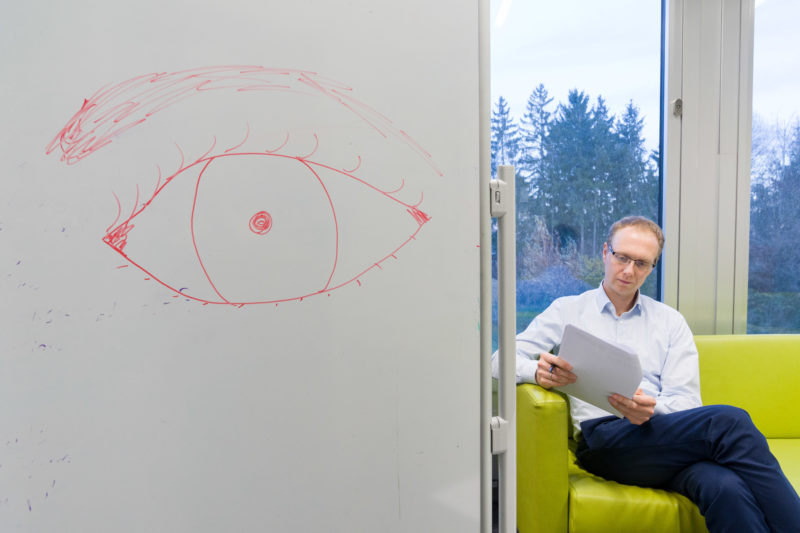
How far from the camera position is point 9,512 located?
661 mm

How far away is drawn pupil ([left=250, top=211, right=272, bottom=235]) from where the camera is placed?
2.32ft

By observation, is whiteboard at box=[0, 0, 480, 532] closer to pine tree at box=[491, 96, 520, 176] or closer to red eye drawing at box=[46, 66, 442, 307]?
red eye drawing at box=[46, 66, 442, 307]

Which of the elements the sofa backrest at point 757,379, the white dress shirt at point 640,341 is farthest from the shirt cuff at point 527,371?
the sofa backrest at point 757,379

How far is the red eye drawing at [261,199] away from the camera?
669 millimetres

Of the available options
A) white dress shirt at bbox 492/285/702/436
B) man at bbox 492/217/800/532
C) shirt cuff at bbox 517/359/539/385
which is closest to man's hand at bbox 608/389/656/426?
man at bbox 492/217/800/532

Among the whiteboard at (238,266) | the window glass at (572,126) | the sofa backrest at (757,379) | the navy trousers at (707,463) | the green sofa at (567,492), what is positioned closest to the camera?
the whiteboard at (238,266)

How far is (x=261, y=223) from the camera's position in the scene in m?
0.71

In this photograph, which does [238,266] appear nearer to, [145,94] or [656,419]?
[145,94]

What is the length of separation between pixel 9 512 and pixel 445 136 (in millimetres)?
766

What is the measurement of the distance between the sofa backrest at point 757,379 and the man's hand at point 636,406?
522 mm

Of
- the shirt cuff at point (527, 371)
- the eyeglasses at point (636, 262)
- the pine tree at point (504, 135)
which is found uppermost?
the pine tree at point (504, 135)

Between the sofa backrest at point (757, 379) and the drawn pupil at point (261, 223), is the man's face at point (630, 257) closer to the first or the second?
the sofa backrest at point (757, 379)

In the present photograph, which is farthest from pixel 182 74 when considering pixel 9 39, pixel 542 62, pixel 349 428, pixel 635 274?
pixel 542 62

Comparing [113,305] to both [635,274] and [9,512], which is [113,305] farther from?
[635,274]
